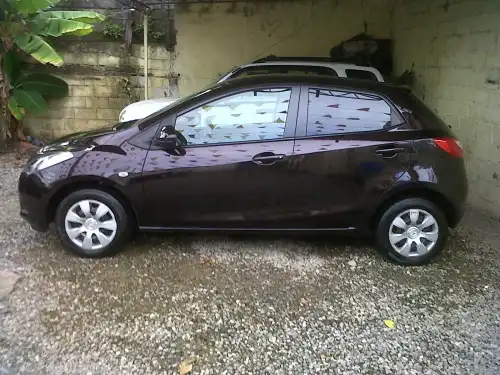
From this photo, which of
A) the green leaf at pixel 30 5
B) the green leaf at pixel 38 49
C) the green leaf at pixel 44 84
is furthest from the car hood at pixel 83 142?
the green leaf at pixel 44 84

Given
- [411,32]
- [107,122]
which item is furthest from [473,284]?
[107,122]

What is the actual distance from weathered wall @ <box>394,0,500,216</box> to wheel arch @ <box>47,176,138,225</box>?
424 cm

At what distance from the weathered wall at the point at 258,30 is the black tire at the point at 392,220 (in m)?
6.73

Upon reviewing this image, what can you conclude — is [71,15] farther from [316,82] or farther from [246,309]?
[246,309]

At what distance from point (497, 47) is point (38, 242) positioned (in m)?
5.45

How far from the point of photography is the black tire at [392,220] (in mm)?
4465

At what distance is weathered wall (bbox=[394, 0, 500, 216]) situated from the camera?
586 centimetres

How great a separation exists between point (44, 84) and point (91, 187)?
19.5 ft

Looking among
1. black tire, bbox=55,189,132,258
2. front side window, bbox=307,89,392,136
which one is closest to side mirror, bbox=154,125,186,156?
black tire, bbox=55,189,132,258

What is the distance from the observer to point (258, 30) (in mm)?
10367

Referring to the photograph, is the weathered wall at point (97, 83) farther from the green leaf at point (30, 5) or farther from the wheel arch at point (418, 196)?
the wheel arch at point (418, 196)

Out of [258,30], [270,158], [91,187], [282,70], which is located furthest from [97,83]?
[270,158]

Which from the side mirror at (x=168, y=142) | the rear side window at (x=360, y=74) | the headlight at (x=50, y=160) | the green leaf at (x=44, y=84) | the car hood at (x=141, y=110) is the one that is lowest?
the headlight at (x=50, y=160)

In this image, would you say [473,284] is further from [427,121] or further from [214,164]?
[214,164]
